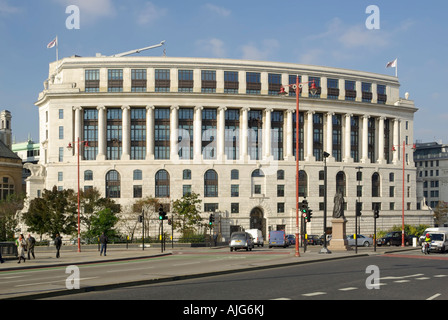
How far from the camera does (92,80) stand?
310 ft

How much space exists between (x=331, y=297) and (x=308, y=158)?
80661 mm

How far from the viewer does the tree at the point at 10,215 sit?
79475mm

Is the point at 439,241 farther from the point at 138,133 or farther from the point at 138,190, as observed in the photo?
the point at 138,133

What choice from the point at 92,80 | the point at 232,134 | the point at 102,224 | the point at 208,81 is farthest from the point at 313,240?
the point at 92,80

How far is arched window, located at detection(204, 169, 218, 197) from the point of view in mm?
94000

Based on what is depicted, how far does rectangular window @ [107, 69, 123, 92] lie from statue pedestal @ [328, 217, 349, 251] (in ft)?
176

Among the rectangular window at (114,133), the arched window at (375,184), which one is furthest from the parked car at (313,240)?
the rectangular window at (114,133)

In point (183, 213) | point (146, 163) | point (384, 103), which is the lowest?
point (183, 213)

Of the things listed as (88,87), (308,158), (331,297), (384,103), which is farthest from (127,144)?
(331,297)

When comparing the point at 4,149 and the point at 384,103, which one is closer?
the point at 384,103

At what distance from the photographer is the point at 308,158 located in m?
99.0

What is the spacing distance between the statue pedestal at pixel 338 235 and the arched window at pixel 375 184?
2196 inches
